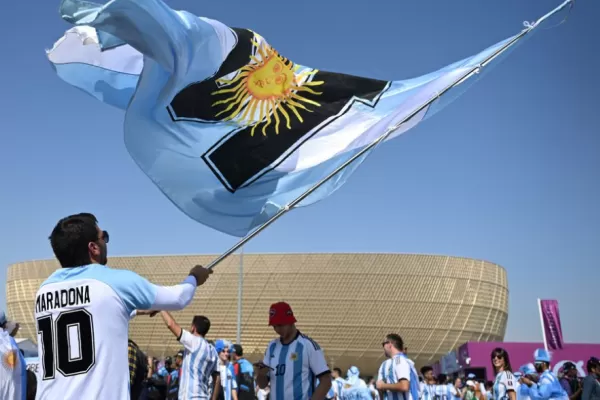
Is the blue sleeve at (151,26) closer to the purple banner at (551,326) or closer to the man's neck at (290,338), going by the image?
the man's neck at (290,338)

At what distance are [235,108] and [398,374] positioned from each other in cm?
348

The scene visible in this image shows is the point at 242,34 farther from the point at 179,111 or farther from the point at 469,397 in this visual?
the point at 469,397

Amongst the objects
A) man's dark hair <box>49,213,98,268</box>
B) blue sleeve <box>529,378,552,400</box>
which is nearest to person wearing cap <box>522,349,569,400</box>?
blue sleeve <box>529,378,552,400</box>

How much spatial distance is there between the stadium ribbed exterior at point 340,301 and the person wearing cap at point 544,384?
2491 inches

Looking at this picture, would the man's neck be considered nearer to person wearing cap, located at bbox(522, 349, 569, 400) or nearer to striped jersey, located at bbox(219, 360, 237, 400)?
striped jersey, located at bbox(219, 360, 237, 400)

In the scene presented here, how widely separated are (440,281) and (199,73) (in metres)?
74.7

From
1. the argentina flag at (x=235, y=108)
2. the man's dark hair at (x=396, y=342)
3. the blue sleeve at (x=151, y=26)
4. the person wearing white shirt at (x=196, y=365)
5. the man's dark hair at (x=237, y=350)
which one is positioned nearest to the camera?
the blue sleeve at (x=151, y=26)

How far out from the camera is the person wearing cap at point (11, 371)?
5516 mm

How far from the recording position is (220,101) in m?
6.48

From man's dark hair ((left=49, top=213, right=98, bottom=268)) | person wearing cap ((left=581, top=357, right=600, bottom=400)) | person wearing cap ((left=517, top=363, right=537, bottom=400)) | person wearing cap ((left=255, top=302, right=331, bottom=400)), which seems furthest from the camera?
person wearing cap ((left=517, top=363, right=537, bottom=400))

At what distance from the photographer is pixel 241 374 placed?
13.0 metres

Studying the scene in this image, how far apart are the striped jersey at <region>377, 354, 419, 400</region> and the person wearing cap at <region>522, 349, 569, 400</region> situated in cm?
380

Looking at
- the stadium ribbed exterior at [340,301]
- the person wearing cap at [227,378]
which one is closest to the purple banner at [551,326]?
the person wearing cap at [227,378]

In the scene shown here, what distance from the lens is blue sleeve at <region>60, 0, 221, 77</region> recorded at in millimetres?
4684
